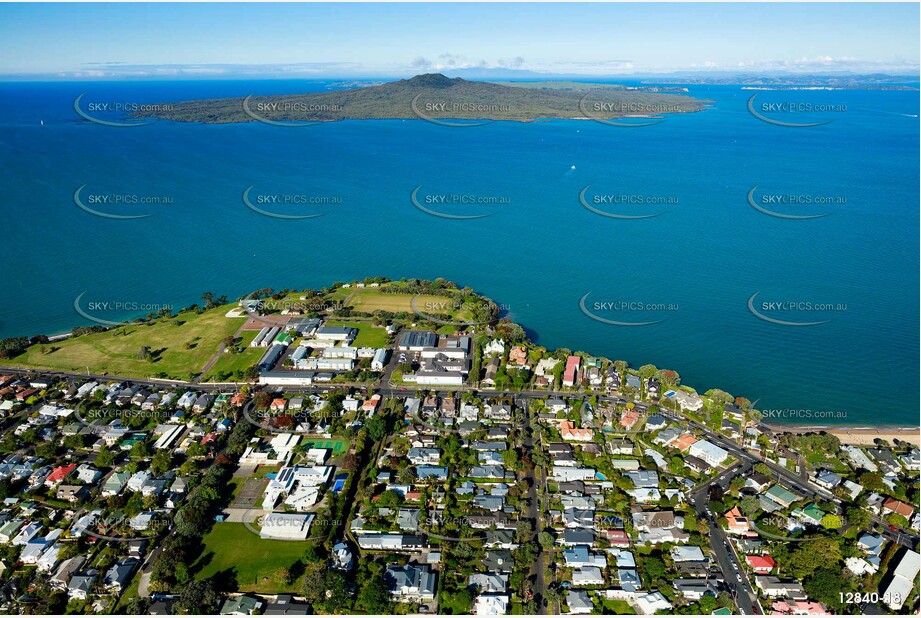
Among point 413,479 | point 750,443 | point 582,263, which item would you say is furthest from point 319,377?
point 582,263

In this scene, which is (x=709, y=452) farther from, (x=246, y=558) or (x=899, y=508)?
(x=246, y=558)

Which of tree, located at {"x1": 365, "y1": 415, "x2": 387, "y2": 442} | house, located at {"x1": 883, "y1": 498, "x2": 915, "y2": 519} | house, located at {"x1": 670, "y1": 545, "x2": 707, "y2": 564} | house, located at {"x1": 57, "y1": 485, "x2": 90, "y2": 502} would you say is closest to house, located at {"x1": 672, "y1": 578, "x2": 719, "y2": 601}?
house, located at {"x1": 670, "y1": 545, "x2": 707, "y2": 564}

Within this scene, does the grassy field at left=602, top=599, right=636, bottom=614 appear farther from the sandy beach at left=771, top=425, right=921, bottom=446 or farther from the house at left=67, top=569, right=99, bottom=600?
the house at left=67, top=569, right=99, bottom=600

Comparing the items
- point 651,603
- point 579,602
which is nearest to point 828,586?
point 651,603

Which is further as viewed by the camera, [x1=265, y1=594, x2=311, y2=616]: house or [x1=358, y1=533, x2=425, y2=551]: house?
[x1=358, y1=533, x2=425, y2=551]: house

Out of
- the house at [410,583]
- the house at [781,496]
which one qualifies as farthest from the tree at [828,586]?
the house at [410,583]

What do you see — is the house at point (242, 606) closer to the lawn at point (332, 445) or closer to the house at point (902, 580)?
the lawn at point (332, 445)

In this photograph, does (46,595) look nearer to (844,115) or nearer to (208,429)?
(208,429)
